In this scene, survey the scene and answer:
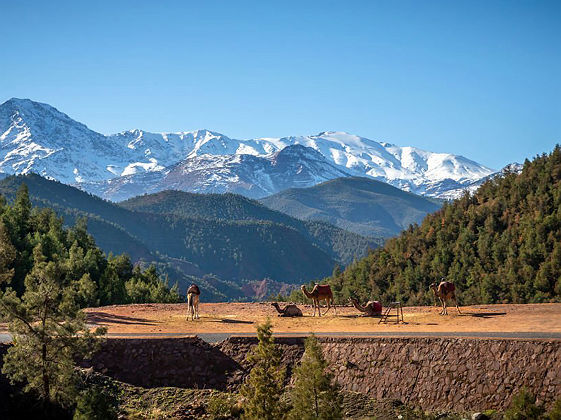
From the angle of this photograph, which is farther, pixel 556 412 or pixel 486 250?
pixel 486 250

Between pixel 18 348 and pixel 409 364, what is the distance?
61.8 ft

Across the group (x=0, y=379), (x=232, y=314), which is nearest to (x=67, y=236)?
(x=232, y=314)

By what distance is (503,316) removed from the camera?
45.4m

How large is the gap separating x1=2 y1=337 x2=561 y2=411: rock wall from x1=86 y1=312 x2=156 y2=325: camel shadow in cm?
921

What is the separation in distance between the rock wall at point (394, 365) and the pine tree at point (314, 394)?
211 inches

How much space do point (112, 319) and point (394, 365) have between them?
77.6ft

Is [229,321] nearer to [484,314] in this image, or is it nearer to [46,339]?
[46,339]

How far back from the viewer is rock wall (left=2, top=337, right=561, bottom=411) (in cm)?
3241

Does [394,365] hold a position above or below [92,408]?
above

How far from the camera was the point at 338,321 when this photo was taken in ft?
155

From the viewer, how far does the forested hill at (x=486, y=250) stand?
311 feet

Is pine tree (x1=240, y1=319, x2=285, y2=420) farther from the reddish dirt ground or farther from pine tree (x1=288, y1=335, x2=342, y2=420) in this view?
the reddish dirt ground

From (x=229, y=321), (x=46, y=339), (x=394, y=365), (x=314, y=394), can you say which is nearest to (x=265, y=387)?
(x=314, y=394)

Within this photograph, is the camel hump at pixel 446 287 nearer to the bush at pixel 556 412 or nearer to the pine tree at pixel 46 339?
the bush at pixel 556 412
